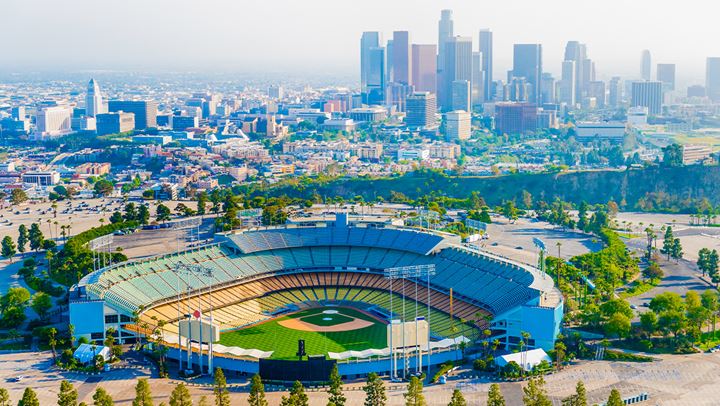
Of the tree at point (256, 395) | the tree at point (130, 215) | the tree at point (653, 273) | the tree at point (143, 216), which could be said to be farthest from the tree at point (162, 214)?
the tree at point (256, 395)

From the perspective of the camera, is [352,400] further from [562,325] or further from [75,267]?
[75,267]

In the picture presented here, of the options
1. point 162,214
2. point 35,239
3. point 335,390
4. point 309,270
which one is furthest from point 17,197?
point 335,390

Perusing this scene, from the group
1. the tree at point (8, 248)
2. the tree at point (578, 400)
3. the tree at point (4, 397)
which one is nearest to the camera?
the tree at point (578, 400)

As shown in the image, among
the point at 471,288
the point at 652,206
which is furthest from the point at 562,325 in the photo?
the point at 652,206

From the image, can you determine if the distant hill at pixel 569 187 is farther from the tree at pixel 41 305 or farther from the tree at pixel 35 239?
the tree at pixel 41 305

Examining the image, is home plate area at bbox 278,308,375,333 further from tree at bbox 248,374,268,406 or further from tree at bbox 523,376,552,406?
tree at bbox 523,376,552,406

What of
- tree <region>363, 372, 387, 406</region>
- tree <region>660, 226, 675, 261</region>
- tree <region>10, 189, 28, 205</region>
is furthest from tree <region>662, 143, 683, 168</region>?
tree <region>363, 372, 387, 406</region>

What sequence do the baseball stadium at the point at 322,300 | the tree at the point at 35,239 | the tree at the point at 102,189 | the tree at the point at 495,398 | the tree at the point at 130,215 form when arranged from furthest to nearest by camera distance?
the tree at the point at 102,189, the tree at the point at 130,215, the tree at the point at 35,239, the baseball stadium at the point at 322,300, the tree at the point at 495,398
